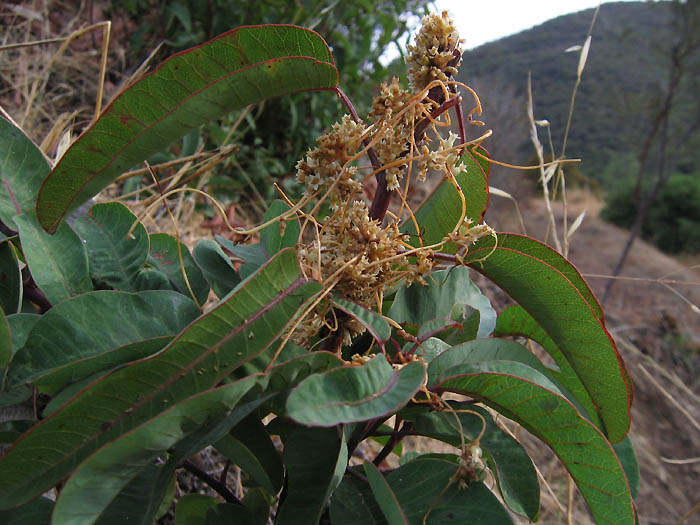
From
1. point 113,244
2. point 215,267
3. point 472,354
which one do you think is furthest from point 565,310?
point 113,244

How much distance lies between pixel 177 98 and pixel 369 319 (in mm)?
220

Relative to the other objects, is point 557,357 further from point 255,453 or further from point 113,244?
point 113,244

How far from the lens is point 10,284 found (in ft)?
1.37

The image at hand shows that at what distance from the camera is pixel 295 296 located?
327 mm

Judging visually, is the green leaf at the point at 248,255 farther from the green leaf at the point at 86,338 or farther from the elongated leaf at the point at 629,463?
the elongated leaf at the point at 629,463

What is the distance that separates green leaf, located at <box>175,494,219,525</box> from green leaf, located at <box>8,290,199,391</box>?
7.6 inches

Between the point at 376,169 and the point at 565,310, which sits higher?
the point at 376,169

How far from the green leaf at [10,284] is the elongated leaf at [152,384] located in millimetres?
175

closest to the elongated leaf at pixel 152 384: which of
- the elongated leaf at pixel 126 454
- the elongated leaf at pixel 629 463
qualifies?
the elongated leaf at pixel 126 454

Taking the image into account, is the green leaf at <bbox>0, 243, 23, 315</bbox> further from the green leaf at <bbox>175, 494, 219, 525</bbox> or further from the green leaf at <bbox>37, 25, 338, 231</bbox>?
the green leaf at <bbox>175, 494, 219, 525</bbox>

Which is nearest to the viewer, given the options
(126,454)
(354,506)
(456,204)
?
(126,454)

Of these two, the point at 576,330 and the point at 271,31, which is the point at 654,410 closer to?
the point at 576,330

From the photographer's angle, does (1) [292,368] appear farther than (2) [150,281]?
No

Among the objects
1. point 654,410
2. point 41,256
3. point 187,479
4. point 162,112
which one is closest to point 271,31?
point 162,112
